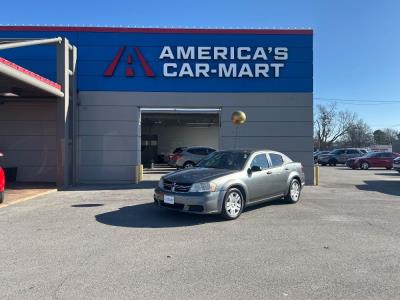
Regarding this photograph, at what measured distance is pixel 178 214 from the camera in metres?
9.46

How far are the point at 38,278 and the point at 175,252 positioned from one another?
2.03 meters

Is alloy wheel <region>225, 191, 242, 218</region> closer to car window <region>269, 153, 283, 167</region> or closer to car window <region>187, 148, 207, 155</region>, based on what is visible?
car window <region>269, 153, 283, 167</region>

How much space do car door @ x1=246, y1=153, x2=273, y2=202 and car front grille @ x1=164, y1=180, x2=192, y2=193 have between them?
1.55 m

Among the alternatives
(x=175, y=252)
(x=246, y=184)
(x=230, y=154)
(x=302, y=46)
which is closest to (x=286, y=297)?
(x=175, y=252)

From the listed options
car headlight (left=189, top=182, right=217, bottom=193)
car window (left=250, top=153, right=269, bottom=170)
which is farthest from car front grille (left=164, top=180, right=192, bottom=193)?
car window (left=250, top=153, right=269, bottom=170)

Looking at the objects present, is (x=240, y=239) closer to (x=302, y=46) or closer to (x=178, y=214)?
(x=178, y=214)

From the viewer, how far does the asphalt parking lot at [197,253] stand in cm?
468

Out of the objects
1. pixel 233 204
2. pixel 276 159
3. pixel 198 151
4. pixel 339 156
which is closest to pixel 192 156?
pixel 198 151

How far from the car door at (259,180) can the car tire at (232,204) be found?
39cm

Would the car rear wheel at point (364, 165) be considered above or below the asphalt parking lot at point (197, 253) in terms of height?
above

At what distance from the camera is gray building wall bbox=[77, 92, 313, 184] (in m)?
17.1

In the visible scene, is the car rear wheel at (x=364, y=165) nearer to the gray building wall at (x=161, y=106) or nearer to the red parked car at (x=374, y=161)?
the red parked car at (x=374, y=161)

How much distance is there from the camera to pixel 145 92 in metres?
17.1

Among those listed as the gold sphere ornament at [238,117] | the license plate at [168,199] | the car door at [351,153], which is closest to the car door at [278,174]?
the license plate at [168,199]
